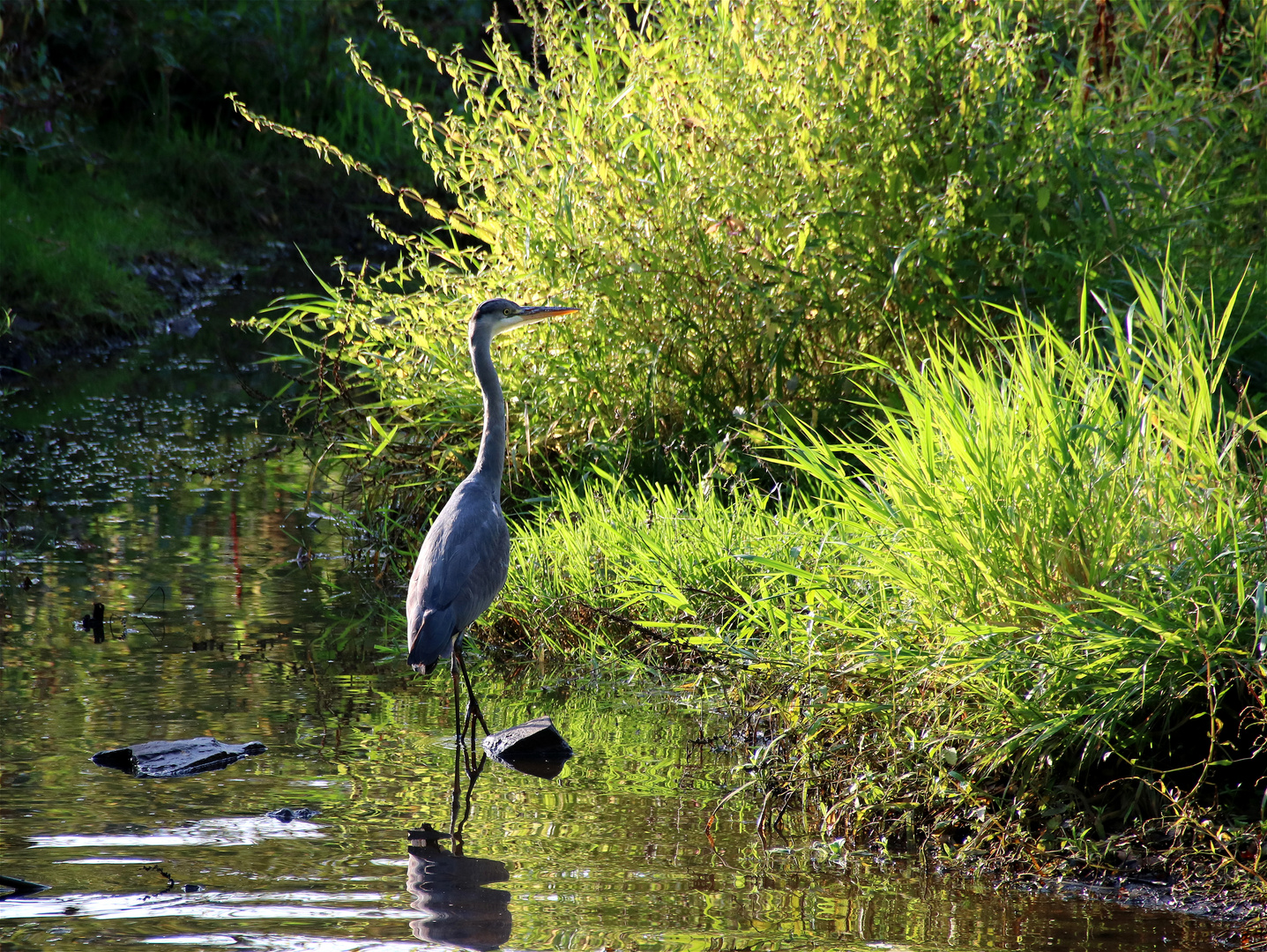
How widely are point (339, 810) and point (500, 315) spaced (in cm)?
213

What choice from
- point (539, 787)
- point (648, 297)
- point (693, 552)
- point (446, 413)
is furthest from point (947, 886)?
point (446, 413)

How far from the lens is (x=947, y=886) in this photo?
362 centimetres

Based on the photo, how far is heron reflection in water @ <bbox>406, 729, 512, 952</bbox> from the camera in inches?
134

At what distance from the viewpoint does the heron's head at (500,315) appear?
5566 millimetres

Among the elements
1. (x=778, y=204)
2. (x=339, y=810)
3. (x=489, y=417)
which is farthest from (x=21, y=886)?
(x=778, y=204)

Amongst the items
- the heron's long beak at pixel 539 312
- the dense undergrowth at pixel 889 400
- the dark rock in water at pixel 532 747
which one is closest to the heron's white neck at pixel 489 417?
the heron's long beak at pixel 539 312

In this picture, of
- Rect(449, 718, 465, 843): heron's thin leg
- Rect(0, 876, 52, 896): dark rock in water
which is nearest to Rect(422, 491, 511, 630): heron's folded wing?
Rect(449, 718, 465, 843): heron's thin leg

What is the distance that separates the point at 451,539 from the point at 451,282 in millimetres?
2338

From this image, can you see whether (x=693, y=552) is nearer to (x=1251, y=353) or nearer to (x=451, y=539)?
(x=451, y=539)

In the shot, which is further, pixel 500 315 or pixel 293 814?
pixel 500 315

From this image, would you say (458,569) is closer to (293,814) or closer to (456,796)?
(456,796)

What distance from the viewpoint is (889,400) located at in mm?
6016

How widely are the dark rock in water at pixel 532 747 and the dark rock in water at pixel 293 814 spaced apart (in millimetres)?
715

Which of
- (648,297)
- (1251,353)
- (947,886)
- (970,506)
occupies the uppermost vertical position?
(648,297)
